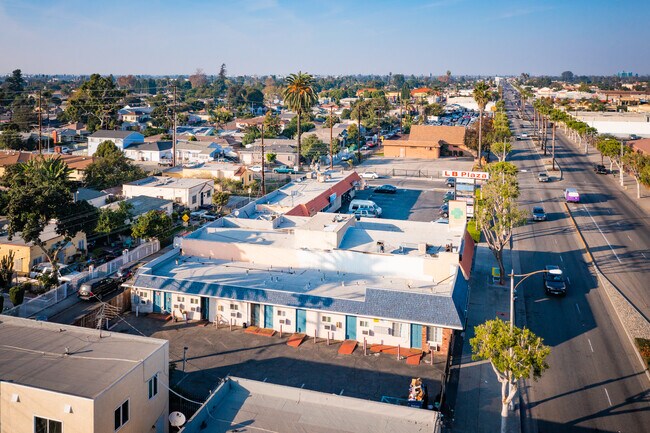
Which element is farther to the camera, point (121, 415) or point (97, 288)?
point (97, 288)

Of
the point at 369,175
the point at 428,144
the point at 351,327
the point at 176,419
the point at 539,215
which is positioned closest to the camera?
the point at 176,419

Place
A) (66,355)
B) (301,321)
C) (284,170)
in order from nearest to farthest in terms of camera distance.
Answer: (66,355), (301,321), (284,170)

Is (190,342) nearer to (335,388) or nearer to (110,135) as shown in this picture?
(335,388)

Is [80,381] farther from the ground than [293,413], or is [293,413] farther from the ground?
[80,381]

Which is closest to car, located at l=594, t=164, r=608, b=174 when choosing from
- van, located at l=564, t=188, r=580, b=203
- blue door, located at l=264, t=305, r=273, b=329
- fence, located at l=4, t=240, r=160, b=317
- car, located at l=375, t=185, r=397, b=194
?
van, located at l=564, t=188, r=580, b=203

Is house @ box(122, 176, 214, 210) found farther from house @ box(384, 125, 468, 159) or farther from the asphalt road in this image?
house @ box(384, 125, 468, 159)

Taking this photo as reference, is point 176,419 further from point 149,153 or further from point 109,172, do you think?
point 149,153

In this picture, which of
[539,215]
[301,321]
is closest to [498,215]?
[301,321]
